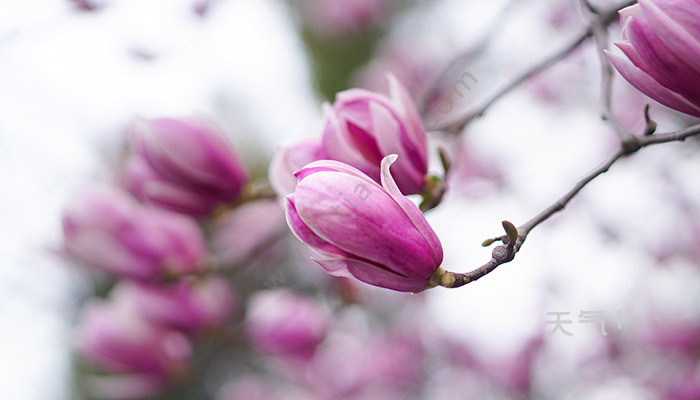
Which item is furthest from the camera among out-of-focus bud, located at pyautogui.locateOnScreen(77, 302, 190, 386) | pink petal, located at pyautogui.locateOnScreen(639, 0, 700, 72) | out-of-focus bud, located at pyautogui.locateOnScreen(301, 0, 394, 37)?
out-of-focus bud, located at pyautogui.locateOnScreen(301, 0, 394, 37)

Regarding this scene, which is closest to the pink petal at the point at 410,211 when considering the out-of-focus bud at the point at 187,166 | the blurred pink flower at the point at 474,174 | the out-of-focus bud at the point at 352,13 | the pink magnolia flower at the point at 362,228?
the pink magnolia flower at the point at 362,228

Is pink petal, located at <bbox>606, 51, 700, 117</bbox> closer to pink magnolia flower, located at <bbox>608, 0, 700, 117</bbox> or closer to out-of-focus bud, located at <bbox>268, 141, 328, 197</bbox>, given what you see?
pink magnolia flower, located at <bbox>608, 0, 700, 117</bbox>

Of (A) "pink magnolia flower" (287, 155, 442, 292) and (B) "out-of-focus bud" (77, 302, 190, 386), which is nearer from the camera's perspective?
(A) "pink magnolia flower" (287, 155, 442, 292)

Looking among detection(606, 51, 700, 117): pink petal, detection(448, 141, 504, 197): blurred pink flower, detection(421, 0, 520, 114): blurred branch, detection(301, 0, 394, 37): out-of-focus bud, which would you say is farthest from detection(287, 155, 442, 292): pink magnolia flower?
detection(301, 0, 394, 37): out-of-focus bud

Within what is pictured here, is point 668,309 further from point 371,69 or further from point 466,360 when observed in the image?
point 371,69

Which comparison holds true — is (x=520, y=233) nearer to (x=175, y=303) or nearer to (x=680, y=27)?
(x=680, y=27)

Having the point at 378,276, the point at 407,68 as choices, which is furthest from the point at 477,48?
the point at 407,68
